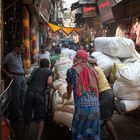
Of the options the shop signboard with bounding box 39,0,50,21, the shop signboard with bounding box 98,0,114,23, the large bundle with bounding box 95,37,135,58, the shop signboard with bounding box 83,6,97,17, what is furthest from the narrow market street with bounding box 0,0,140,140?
the shop signboard with bounding box 83,6,97,17

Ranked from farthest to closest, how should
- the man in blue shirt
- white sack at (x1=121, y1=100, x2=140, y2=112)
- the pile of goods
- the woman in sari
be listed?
the man in blue shirt < the pile of goods < white sack at (x1=121, y1=100, x2=140, y2=112) < the woman in sari

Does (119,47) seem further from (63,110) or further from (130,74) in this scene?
(63,110)

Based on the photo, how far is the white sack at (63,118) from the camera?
20.6 feet

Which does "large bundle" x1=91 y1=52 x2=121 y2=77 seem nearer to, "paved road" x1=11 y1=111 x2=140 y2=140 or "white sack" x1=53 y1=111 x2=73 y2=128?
"paved road" x1=11 y1=111 x2=140 y2=140

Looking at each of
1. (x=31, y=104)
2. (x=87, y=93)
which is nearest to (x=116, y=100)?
(x=87, y=93)

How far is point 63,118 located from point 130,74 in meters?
1.44

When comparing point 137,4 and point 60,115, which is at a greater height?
point 137,4

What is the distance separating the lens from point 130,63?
6.59 m

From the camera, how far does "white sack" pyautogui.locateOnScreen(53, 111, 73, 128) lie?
6.27 m

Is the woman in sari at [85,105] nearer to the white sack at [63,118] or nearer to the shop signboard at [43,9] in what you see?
the white sack at [63,118]

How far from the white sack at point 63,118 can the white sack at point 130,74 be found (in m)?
1.11

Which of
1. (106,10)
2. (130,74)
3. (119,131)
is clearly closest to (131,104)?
(130,74)

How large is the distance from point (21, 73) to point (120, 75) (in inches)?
131

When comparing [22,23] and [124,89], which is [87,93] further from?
[22,23]
